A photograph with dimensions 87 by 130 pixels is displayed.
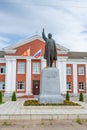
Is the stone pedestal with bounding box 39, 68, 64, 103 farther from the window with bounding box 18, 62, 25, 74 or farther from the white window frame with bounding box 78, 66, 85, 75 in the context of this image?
the white window frame with bounding box 78, 66, 85, 75

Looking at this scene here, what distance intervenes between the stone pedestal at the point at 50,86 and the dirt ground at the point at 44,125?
461 centimetres

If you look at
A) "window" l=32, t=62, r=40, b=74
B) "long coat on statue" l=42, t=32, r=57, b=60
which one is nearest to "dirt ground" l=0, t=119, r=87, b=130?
"long coat on statue" l=42, t=32, r=57, b=60

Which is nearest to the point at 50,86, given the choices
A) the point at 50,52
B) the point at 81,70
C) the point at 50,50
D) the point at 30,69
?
the point at 50,52

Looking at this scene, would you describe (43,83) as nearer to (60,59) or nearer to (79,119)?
(79,119)

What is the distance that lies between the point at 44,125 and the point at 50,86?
5690 mm

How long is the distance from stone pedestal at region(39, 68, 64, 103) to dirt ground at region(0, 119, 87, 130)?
15.1 feet

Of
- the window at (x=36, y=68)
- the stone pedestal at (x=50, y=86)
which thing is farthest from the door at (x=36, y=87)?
the stone pedestal at (x=50, y=86)

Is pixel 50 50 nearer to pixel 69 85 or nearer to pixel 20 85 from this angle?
pixel 20 85

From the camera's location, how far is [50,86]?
45.2ft

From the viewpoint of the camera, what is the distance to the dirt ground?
7711 millimetres

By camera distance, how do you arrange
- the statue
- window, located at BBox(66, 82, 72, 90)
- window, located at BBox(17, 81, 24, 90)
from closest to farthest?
the statue
window, located at BBox(17, 81, 24, 90)
window, located at BBox(66, 82, 72, 90)

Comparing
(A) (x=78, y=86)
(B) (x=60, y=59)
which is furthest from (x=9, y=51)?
(A) (x=78, y=86)

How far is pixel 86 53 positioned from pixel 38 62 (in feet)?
39.0

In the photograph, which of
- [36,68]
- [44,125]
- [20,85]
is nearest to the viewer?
[44,125]
